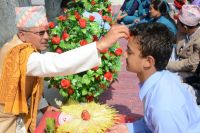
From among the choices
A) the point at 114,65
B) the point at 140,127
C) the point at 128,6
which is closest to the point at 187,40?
the point at 114,65

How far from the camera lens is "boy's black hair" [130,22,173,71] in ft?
7.16

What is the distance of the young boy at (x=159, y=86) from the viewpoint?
77.2 inches

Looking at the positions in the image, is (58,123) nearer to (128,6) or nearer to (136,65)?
(136,65)

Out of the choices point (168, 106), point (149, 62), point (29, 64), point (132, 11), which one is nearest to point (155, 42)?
point (149, 62)

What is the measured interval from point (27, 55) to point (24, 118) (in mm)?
728

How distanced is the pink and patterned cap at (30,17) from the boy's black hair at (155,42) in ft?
2.50

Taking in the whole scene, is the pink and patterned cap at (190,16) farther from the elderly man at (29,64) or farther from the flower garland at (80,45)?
the elderly man at (29,64)

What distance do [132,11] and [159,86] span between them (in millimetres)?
5703

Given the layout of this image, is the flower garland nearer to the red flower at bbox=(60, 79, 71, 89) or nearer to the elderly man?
the red flower at bbox=(60, 79, 71, 89)

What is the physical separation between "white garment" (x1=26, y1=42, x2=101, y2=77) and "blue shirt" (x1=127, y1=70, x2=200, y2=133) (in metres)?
0.37

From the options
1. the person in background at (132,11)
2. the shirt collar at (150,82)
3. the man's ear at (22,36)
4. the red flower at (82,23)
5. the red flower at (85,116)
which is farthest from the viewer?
the person in background at (132,11)

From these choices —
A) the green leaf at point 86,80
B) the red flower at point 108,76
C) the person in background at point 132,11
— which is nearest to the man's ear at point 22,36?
the green leaf at point 86,80

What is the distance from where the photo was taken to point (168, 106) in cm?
196

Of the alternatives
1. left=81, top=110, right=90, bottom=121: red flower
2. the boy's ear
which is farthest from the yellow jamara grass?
the boy's ear
